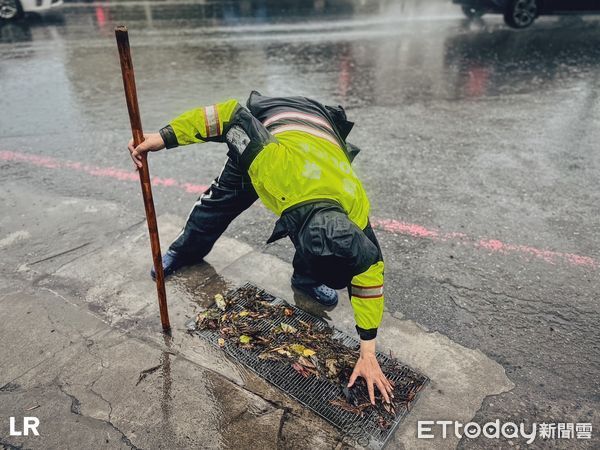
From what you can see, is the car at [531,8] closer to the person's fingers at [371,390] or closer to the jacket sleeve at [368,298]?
the jacket sleeve at [368,298]

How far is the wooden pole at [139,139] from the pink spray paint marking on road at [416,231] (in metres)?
1.83

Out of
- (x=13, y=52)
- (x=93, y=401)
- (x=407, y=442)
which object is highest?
(x=13, y=52)

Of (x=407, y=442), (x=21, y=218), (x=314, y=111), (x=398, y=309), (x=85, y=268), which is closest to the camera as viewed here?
(x=407, y=442)

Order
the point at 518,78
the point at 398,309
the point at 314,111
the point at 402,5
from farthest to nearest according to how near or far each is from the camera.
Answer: the point at 402,5
the point at 518,78
the point at 398,309
the point at 314,111

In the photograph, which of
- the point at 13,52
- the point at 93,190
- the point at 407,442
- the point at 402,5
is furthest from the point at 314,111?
the point at 402,5

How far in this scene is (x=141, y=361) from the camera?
264cm

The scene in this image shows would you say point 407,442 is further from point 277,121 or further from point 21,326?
point 21,326

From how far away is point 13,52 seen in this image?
865 centimetres

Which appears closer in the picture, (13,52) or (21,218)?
(21,218)

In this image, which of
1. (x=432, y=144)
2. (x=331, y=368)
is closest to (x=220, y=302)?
(x=331, y=368)

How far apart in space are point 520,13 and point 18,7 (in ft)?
38.3

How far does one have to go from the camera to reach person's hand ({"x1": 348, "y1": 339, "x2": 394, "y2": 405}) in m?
2.39

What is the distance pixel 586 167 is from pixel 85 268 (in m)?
4.85

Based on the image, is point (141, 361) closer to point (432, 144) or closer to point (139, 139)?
point (139, 139)
